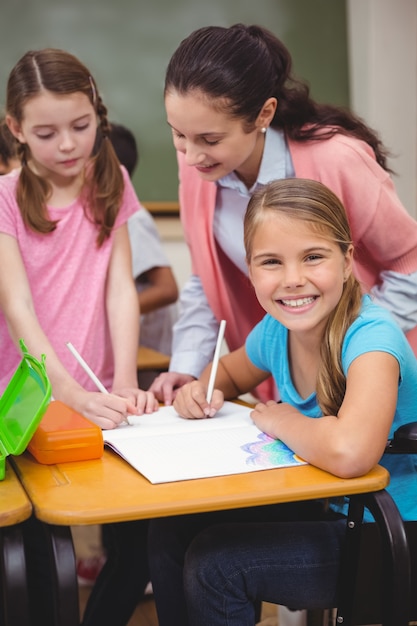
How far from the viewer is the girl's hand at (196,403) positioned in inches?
60.8

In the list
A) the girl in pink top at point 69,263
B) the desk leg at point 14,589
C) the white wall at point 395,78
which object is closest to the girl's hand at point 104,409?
the girl in pink top at point 69,263

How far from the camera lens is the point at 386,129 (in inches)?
131

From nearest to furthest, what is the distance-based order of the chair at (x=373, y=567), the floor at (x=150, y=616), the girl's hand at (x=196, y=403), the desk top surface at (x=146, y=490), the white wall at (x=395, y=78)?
the desk top surface at (x=146, y=490) < the chair at (x=373, y=567) < the girl's hand at (x=196, y=403) < the floor at (x=150, y=616) < the white wall at (x=395, y=78)

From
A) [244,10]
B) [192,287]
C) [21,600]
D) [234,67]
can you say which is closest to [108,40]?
[244,10]

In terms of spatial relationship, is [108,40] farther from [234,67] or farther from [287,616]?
[287,616]

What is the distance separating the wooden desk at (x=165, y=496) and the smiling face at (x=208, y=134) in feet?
2.16

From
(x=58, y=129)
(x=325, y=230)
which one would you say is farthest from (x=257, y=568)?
(x=58, y=129)

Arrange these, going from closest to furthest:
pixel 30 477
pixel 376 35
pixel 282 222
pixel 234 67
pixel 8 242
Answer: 1. pixel 30 477
2. pixel 282 222
3. pixel 234 67
4. pixel 8 242
5. pixel 376 35

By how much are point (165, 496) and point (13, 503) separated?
0.20 meters

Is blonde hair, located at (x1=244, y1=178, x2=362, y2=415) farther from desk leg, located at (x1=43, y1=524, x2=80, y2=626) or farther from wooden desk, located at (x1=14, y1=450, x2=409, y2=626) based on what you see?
desk leg, located at (x1=43, y1=524, x2=80, y2=626)

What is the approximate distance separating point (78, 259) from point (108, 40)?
180 cm

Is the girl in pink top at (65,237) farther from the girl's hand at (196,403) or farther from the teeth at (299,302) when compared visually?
the teeth at (299,302)

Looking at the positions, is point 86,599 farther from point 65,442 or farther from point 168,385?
point 65,442

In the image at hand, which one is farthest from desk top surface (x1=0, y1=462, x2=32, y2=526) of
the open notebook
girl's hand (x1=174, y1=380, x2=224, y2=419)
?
girl's hand (x1=174, y1=380, x2=224, y2=419)
